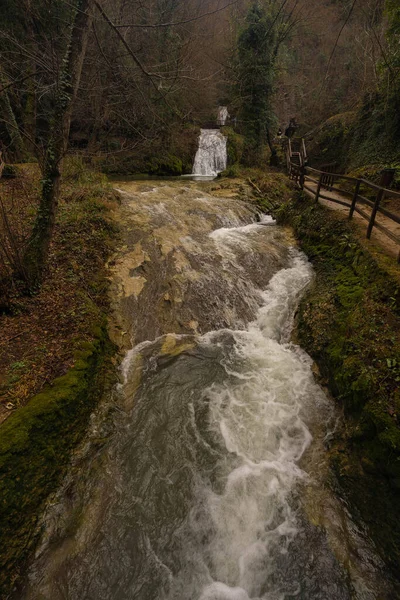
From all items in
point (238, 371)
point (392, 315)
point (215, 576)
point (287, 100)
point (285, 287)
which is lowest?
point (215, 576)

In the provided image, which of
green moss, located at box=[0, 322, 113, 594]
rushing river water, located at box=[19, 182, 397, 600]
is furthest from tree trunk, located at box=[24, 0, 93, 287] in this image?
green moss, located at box=[0, 322, 113, 594]

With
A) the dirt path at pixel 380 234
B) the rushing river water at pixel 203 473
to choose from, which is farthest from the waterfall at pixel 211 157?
the rushing river water at pixel 203 473

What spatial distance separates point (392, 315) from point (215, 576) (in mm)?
4286

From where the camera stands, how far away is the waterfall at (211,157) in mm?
19953

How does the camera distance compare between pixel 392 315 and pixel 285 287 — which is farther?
pixel 285 287

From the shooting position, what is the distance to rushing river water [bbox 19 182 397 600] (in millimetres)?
2998

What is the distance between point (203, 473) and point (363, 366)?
271 cm

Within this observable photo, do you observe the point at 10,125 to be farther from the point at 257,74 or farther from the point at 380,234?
the point at 257,74

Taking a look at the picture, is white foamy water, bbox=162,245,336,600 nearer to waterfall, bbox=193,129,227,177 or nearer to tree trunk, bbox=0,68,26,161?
tree trunk, bbox=0,68,26,161

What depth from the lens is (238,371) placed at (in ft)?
17.8

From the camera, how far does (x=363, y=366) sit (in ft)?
13.2

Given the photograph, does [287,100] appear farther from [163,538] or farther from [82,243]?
[163,538]

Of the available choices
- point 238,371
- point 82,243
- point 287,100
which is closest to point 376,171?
point 238,371

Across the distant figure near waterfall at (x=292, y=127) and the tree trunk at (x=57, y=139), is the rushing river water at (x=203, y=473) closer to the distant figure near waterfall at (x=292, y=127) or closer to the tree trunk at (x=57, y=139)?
the tree trunk at (x=57, y=139)
